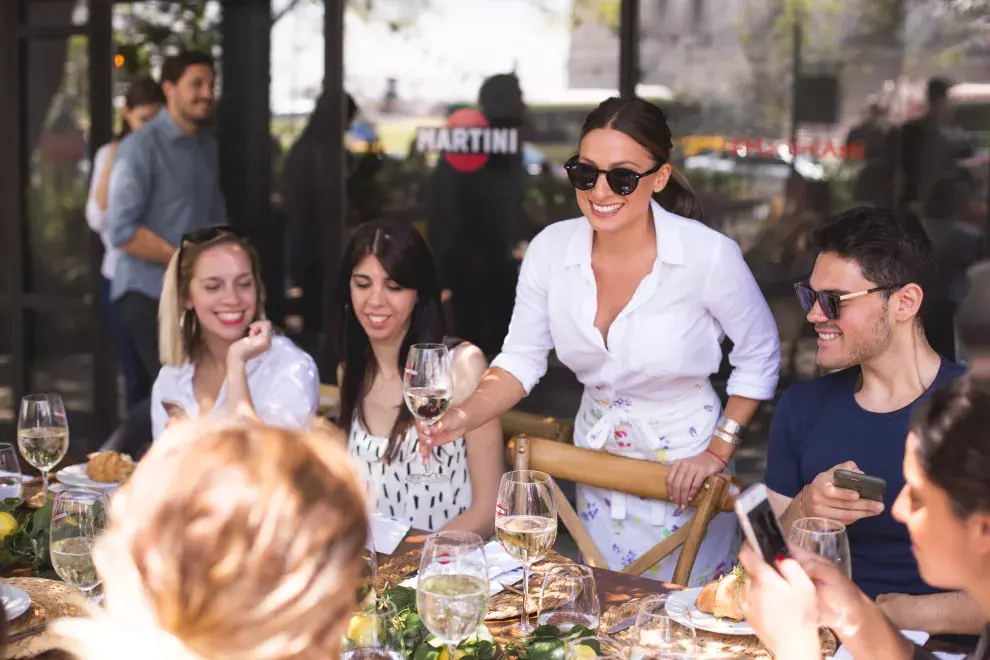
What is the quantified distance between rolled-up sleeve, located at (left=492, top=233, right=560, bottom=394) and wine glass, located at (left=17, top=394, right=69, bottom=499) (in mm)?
1224

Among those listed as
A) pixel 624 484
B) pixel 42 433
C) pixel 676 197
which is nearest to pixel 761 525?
pixel 624 484

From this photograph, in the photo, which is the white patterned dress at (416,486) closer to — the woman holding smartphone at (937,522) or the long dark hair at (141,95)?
the woman holding smartphone at (937,522)

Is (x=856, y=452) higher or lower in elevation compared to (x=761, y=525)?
lower

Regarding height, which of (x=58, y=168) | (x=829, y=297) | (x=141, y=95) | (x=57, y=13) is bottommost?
(x=829, y=297)

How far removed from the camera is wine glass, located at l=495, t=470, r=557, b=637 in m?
2.32

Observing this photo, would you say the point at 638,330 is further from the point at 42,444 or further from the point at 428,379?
the point at 42,444

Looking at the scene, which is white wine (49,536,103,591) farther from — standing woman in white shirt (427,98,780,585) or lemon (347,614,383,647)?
standing woman in white shirt (427,98,780,585)

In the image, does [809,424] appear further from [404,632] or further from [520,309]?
[404,632]

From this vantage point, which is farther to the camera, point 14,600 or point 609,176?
point 609,176

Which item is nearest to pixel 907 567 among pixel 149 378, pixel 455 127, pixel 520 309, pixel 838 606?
pixel 838 606

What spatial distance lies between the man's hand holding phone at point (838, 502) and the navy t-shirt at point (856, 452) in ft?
0.65

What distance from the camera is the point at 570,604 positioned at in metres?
2.17

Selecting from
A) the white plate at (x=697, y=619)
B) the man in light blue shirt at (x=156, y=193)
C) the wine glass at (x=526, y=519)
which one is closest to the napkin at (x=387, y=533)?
the wine glass at (x=526, y=519)

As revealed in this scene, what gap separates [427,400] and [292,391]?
3.11ft
